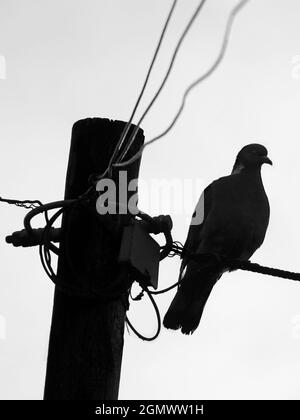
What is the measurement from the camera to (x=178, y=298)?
5.65 metres

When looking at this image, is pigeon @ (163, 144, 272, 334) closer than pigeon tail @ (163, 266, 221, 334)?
No

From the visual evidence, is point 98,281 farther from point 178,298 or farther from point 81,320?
point 178,298

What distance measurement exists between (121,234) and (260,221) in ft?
10.4

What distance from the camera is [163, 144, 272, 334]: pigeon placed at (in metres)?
5.99

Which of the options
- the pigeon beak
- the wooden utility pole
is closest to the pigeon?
the pigeon beak

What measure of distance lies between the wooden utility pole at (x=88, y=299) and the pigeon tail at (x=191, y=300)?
187 centimetres

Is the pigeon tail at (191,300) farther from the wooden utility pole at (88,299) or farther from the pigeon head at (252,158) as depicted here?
the wooden utility pole at (88,299)

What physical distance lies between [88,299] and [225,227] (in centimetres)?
318

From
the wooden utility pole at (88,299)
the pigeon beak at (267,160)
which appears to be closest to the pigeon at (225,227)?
the pigeon beak at (267,160)

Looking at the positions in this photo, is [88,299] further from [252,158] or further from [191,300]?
[252,158]

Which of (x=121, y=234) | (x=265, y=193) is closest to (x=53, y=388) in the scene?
(x=121, y=234)

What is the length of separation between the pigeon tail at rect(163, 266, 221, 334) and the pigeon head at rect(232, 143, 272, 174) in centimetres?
117

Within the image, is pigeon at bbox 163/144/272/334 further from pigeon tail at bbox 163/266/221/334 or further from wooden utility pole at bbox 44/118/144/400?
wooden utility pole at bbox 44/118/144/400
